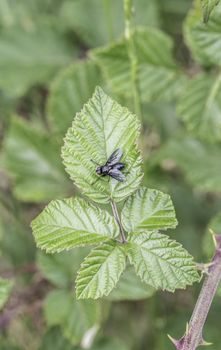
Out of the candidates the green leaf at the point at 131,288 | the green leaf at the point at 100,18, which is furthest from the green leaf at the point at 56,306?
the green leaf at the point at 100,18

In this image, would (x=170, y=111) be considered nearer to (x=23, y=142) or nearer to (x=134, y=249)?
(x=23, y=142)

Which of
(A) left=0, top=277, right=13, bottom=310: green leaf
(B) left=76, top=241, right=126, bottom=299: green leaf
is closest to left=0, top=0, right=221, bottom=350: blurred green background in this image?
(A) left=0, top=277, right=13, bottom=310: green leaf

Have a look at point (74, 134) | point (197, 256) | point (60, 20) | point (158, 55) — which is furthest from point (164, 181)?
point (74, 134)

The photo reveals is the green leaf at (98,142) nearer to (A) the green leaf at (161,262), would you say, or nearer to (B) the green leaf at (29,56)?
(A) the green leaf at (161,262)

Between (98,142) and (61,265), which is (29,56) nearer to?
(61,265)

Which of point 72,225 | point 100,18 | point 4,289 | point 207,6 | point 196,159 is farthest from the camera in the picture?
point 100,18

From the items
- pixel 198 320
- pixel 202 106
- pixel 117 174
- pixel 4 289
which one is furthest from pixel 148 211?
pixel 202 106

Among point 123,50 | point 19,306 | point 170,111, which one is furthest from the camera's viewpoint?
point 170,111

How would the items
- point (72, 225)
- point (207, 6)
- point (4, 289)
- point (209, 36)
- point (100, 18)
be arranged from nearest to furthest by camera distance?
1. point (207, 6)
2. point (72, 225)
3. point (4, 289)
4. point (209, 36)
5. point (100, 18)
